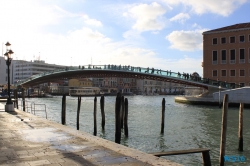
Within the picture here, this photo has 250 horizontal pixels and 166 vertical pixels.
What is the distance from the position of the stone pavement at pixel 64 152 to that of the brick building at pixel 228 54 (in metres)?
37.7

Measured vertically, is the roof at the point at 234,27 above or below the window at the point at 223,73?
above

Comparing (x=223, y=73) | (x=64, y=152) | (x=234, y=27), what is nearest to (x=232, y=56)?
(x=223, y=73)

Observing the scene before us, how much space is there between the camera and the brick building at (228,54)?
4156cm

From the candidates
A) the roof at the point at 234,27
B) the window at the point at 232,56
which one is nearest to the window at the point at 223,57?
the window at the point at 232,56

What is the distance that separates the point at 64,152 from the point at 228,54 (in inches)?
1599

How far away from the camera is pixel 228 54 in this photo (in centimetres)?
4297

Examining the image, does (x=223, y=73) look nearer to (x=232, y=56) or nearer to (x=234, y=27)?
(x=232, y=56)

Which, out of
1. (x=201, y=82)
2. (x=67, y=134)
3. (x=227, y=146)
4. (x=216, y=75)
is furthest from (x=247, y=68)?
(x=67, y=134)

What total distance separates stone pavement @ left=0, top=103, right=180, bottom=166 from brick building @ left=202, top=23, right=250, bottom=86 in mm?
37690

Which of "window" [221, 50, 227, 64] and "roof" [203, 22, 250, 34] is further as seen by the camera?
"window" [221, 50, 227, 64]

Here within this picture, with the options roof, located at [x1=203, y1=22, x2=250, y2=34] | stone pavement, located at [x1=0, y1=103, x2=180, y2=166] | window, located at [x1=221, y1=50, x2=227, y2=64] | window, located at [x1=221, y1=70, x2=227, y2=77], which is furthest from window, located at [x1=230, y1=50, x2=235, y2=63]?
stone pavement, located at [x1=0, y1=103, x2=180, y2=166]

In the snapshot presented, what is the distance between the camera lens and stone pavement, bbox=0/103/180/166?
18.7 feet

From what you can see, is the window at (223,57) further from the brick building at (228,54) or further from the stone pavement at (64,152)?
the stone pavement at (64,152)

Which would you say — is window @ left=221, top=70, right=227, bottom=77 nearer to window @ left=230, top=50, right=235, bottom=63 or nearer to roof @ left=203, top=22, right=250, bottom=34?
window @ left=230, top=50, right=235, bottom=63
